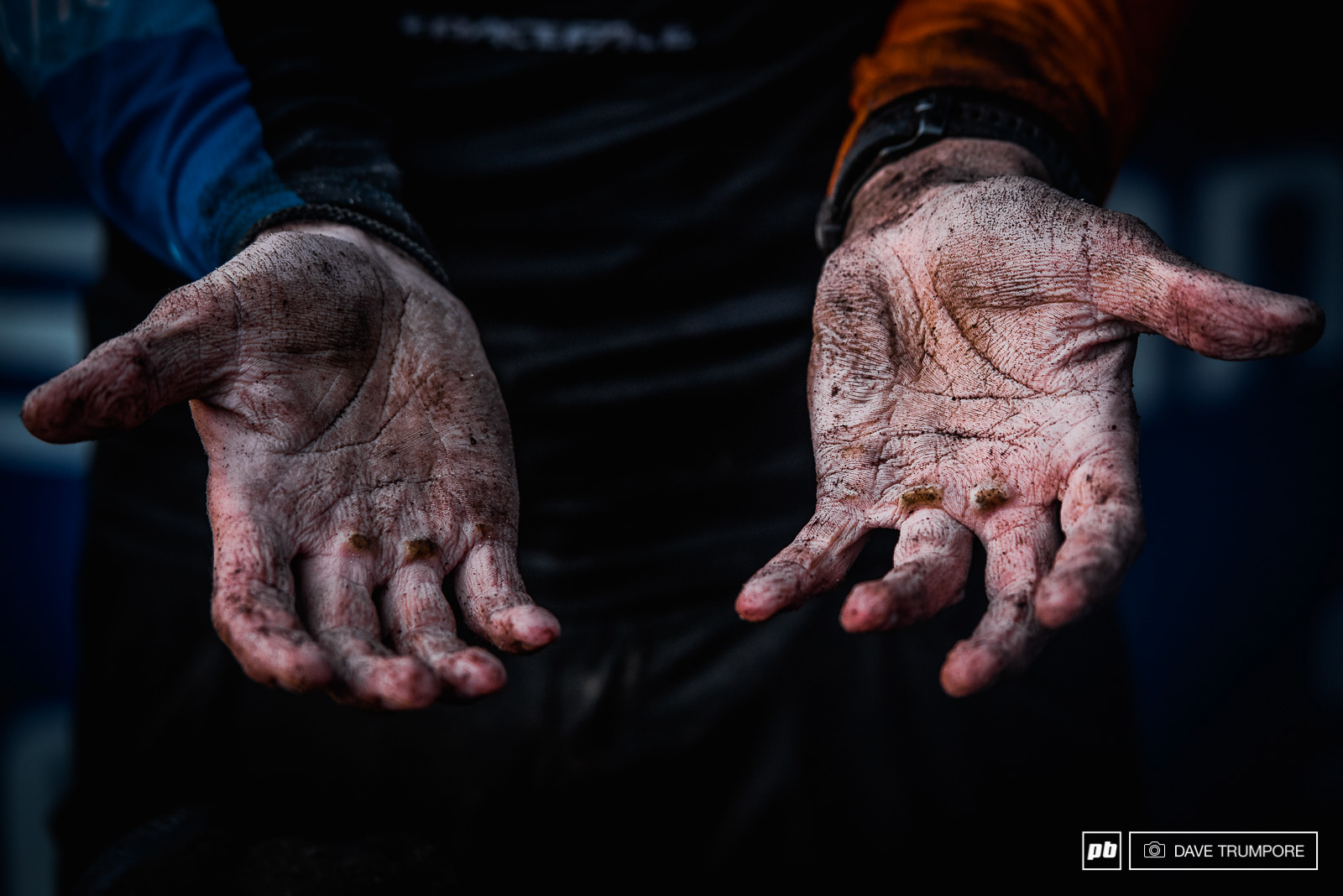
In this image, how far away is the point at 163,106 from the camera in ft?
3.35

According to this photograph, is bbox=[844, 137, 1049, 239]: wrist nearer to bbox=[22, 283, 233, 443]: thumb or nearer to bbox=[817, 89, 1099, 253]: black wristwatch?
bbox=[817, 89, 1099, 253]: black wristwatch

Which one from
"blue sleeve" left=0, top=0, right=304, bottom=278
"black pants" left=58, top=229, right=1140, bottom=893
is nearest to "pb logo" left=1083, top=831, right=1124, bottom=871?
"black pants" left=58, top=229, right=1140, bottom=893

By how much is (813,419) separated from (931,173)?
1.19ft

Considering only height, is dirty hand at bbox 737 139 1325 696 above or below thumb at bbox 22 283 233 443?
below

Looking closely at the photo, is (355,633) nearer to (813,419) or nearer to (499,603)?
(499,603)

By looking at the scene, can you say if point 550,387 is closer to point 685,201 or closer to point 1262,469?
point 685,201

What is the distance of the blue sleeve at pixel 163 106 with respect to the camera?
1.01m

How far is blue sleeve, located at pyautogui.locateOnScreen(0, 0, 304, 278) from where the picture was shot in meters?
1.01

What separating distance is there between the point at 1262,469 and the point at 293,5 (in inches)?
86.9

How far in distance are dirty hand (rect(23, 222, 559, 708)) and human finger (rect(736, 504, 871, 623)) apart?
189mm

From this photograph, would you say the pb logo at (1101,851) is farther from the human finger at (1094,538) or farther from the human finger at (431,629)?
the human finger at (431,629)

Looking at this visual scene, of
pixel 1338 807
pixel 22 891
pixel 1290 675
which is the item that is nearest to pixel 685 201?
pixel 1290 675

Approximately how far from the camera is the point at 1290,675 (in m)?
1.97

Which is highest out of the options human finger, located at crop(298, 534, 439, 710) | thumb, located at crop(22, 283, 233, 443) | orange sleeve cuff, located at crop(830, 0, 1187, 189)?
orange sleeve cuff, located at crop(830, 0, 1187, 189)
